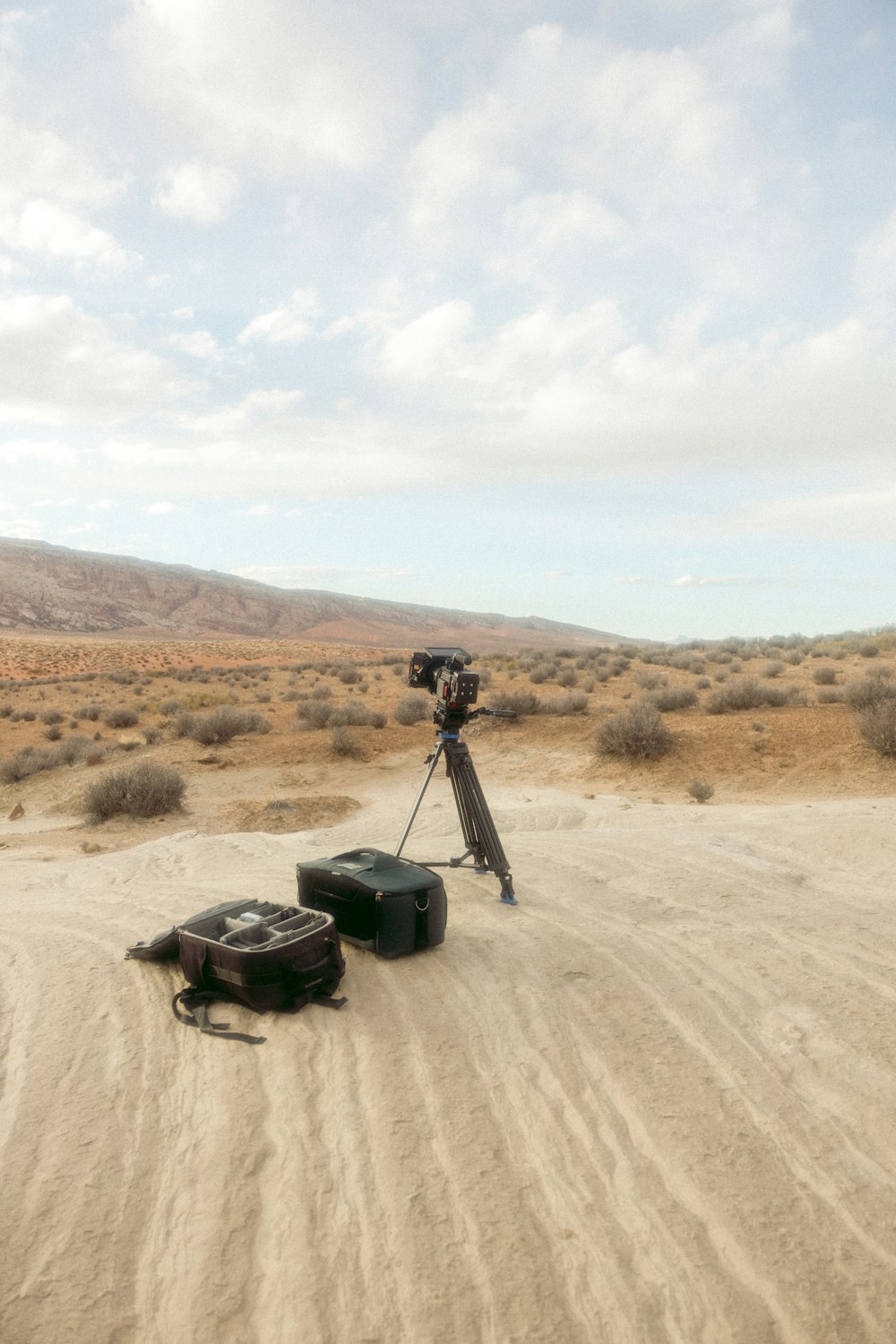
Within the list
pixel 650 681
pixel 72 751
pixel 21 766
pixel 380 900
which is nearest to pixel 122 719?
pixel 72 751

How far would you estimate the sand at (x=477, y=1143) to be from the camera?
6.66 feet

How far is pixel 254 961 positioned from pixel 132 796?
→ 7959 millimetres

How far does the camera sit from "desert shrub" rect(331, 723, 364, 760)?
44.8 feet

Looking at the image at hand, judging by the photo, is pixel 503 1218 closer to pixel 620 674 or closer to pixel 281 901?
pixel 281 901

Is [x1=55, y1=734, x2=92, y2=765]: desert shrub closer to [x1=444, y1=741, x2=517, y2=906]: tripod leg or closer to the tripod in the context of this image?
the tripod

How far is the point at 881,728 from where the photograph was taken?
1096cm

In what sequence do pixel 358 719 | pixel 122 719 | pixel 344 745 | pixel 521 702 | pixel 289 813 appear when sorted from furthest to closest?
pixel 122 719
pixel 358 719
pixel 521 702
pixel 344 745
pixel 289 813

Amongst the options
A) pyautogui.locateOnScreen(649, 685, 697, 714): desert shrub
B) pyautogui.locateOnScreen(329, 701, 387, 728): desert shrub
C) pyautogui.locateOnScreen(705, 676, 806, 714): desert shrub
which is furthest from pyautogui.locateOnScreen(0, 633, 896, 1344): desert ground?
pyautogui.locateOnScreen(329, 701, 387, 728): desert shrub

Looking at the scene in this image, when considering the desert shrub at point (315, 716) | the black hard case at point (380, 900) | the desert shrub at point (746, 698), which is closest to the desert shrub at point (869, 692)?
the desert shrub at point (746, 698)

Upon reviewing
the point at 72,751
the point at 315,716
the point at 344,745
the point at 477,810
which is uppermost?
the point at 477,810

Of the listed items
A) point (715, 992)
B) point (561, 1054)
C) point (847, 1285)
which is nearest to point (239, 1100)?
point (561, 1054)

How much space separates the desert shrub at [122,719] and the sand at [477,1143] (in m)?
14.0

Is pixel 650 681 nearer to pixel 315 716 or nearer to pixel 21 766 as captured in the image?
pixel 315 716

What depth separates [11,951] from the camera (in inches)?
168
